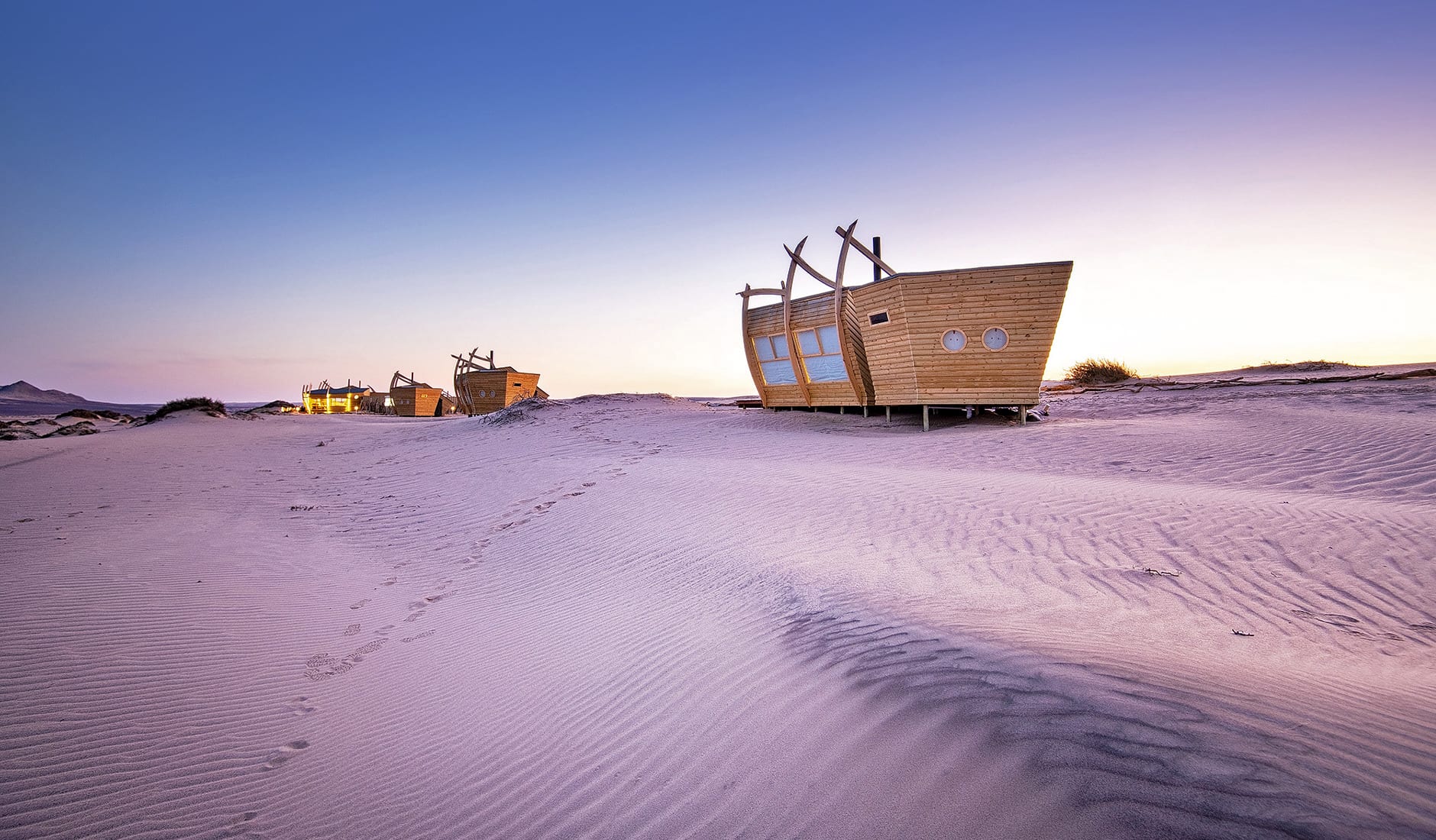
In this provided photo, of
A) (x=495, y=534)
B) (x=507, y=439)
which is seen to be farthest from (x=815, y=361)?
(x=495, y=534)

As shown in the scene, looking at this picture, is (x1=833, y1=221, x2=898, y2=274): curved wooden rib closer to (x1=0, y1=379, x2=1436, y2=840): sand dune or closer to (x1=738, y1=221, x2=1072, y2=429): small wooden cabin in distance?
(x1=738, y1=221, x2=1072, y2=429): small wooden cabin in distance

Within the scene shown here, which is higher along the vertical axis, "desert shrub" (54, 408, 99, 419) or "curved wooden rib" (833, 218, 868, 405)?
"curved wooden rib" (833, 218, 868, 405)

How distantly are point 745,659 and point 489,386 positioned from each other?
33.9m

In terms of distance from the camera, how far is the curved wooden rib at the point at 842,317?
16.3 meters

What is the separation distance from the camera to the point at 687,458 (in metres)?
12.8

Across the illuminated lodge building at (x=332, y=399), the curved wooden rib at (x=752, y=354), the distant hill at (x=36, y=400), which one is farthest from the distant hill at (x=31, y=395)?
the curved wooden rib at (x=752, y=354)

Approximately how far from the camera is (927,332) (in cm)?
1495

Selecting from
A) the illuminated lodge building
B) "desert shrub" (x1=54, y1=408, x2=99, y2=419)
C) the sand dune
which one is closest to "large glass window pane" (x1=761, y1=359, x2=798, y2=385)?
the sand dune

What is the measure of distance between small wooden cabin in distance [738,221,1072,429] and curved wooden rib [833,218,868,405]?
0.03m

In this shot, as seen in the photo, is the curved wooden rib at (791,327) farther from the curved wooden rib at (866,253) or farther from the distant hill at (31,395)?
the distant hill at (31,395)

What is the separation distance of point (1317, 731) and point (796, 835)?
2.14 meters

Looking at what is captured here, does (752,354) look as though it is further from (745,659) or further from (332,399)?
(332,399)

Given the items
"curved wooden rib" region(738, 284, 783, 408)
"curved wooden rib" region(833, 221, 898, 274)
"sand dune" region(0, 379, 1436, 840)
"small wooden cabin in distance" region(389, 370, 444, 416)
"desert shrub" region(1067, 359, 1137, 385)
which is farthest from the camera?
"small wooden cabin in distance" region(389, 370, 444, 416)

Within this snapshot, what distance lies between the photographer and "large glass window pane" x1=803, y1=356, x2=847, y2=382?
58.4 feet
